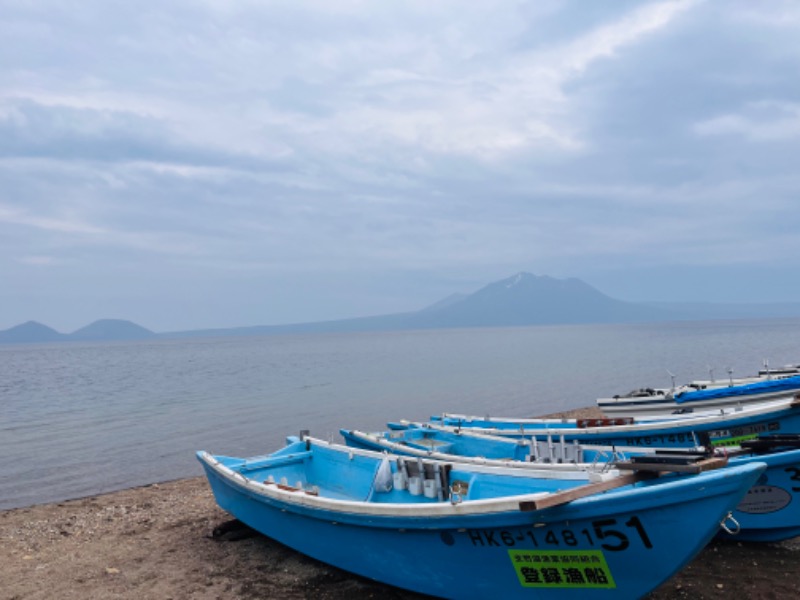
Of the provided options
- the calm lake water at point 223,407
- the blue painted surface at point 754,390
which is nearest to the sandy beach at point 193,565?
the calm lake water at point 223,407

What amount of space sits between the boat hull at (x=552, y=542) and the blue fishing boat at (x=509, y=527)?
0.01 meters

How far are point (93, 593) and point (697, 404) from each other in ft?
40.0

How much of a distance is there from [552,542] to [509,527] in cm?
42

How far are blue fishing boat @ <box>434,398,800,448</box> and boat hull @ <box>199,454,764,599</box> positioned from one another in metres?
4.89

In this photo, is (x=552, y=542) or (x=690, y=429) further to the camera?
(x=690, y=429)

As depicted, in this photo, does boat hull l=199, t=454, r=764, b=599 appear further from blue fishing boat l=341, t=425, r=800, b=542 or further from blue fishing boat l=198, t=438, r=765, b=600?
blue fishing boat l=341, t=425, r=800, b=542

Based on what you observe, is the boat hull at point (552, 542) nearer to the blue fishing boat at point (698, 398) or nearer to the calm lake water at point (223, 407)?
the calm lake water at point (223, 407)

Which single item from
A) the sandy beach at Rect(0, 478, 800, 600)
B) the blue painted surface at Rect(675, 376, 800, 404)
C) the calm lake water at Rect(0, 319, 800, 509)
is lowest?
the calm lake water at Rect(0, 319, 800, 509)

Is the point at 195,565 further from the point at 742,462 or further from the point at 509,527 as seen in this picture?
the point at 742,462

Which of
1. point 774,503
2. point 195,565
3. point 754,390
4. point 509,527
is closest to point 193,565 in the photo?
point 195,565

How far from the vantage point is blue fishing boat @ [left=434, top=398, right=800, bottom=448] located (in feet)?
35.3

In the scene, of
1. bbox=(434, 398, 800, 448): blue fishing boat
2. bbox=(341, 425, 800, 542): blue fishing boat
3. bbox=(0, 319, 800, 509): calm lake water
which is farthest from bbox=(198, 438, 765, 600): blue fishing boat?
bbox=(434, 398, 800, 448): blue fishing boat

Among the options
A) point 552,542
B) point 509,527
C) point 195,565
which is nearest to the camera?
point 552,542

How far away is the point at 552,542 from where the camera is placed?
6164 millimetres
